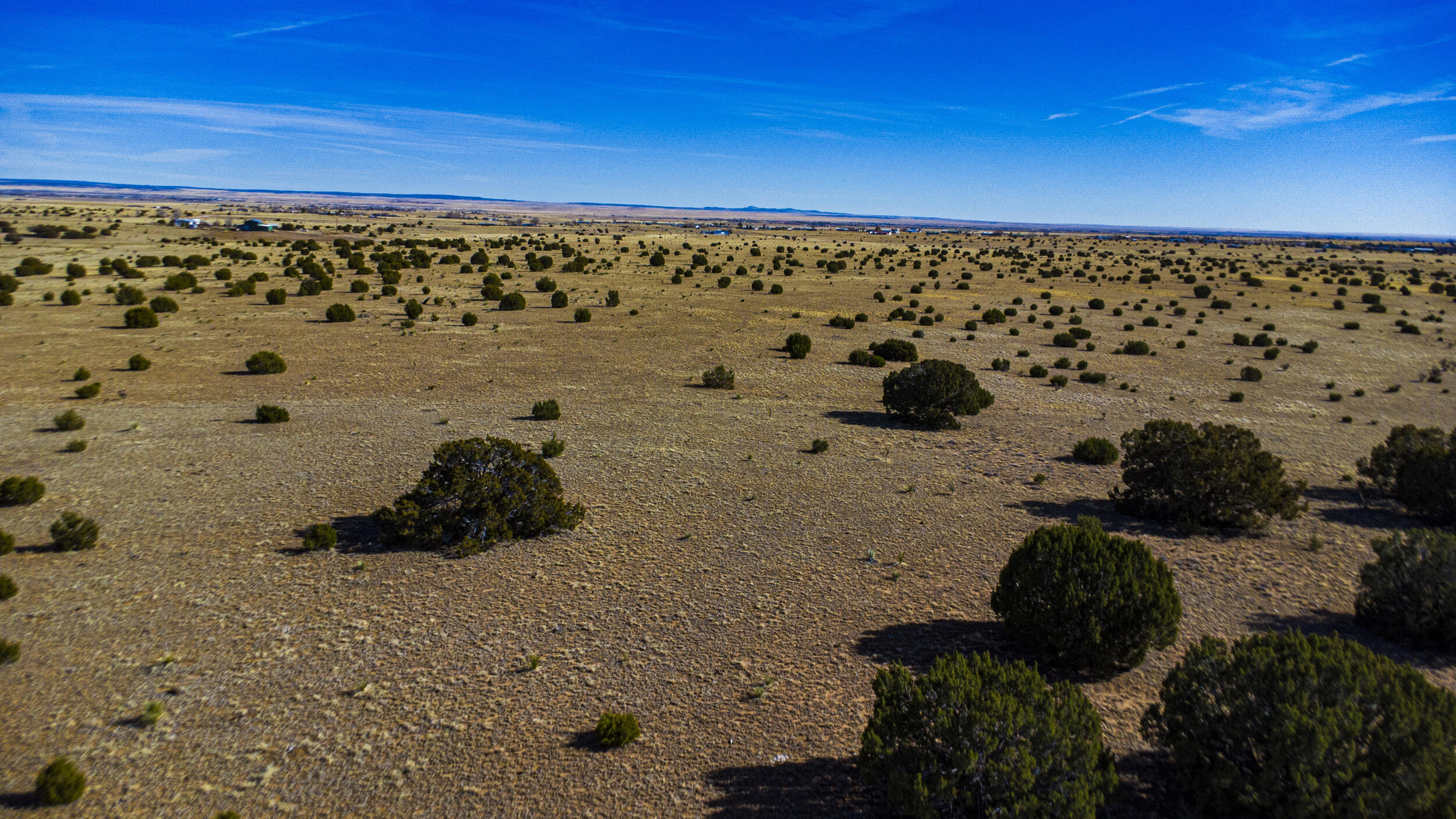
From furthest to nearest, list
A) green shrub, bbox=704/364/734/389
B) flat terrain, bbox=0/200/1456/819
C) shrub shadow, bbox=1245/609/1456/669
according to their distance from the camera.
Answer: green shrub, bbox=704/364/734/389 → shrub shadow, bbox=1245/609/1456/669 → flat terrain, bbox=0/200/1456/819

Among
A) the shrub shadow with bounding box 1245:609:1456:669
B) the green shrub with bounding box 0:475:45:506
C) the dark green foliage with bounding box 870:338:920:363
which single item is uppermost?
the dark green foliage with bounding box 870:338:920:363

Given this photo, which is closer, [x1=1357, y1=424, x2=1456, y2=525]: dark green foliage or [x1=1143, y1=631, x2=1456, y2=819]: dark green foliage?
[x1=1143, y1=631, x2=1456, y2=819]: dark green foliage

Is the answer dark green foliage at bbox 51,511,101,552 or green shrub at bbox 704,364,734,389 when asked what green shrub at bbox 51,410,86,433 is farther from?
green shrub at bbox 704,364,734,389

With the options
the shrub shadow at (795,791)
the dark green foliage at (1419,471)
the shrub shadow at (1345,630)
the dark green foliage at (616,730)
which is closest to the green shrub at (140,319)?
the dark green foliage at (616,730)

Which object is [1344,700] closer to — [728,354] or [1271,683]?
[1271,683]

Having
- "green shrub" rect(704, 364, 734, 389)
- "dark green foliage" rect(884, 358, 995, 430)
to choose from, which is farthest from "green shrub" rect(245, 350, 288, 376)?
"dark green foliage" rect(884, 358, 995, 430)

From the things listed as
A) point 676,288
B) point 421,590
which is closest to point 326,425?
point 421,590
